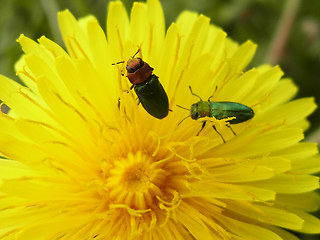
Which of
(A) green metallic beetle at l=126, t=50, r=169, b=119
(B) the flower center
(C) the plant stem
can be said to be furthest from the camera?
(C) the plant stem

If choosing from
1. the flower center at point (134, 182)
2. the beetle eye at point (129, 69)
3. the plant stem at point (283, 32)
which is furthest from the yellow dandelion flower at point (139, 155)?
the plant stem at point (283, 32)

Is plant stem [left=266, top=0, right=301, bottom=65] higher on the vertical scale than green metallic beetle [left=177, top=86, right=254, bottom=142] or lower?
higher

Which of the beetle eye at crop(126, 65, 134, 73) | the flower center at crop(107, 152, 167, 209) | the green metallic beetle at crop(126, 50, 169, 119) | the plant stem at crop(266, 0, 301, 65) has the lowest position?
the flower center at crop(107, 152, 167, 209)

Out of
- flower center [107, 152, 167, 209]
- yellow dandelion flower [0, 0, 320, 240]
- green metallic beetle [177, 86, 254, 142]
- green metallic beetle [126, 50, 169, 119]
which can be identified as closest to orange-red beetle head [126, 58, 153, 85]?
green metallic beetle [126, 50, 169, 119]

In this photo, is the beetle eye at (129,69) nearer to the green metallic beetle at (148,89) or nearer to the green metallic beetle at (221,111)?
the green metallic beetle at (148,89)

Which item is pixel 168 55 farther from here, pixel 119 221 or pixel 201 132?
pixel 119 221

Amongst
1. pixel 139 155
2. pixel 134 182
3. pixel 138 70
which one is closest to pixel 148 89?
pixel 138 70

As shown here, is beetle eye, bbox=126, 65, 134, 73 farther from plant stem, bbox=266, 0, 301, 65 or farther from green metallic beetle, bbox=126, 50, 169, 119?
plant stem, bbox=266, 0, 301, 65
